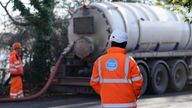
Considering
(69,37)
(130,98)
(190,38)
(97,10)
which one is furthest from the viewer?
(190,38)

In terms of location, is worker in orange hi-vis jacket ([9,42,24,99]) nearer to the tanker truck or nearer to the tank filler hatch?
the tanker truck

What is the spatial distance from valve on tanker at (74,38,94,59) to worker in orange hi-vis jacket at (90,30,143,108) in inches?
398

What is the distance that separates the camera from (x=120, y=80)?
6121mm

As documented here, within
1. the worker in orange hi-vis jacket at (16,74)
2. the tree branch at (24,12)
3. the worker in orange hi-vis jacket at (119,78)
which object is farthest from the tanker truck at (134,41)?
the worker in orange hi-vis jacket at (119,78)

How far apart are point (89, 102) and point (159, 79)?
12.1ft

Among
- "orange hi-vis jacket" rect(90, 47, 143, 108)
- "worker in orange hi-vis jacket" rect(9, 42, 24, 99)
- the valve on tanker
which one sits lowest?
"worker in orange hi-vis jacket" rect(9, 42, 24, 99)

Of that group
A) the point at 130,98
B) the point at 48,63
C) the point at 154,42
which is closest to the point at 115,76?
the point at 130,98

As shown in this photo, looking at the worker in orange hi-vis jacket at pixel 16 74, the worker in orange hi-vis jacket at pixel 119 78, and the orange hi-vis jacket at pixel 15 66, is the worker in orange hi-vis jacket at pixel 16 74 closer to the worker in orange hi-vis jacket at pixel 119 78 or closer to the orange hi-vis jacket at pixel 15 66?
the orange hi-vis jacket at pixel 15 66

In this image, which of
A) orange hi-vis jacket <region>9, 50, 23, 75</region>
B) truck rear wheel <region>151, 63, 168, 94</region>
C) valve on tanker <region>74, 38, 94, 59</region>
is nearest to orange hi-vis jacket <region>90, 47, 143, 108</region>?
orange hi-vis jacket <region>9, 50, 23, 75</region>

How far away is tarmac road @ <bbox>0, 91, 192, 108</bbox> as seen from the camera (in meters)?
13.9

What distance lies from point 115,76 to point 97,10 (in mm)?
10261

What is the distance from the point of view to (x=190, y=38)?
738 inches

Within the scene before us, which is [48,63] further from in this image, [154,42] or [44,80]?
[154,42]

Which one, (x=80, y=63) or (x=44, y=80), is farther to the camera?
(x=44, y=80)
